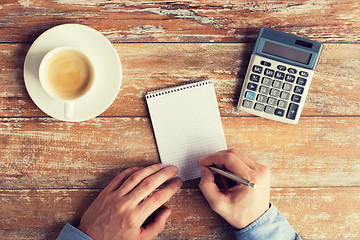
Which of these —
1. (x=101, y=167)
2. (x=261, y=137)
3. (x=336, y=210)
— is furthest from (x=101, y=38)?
(x=336, y=210)

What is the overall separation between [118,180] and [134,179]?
0.05 meters

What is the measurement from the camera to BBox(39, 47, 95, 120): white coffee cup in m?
0.67

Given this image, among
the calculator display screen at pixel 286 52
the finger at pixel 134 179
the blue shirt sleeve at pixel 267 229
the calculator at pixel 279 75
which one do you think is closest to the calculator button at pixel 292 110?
the calculator at pixel 279 75

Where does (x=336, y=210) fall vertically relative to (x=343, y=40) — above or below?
below

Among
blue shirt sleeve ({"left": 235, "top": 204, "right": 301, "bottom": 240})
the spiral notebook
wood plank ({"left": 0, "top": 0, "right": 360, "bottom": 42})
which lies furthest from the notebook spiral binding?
blue shirt sleeve ({"left": 235, "top": 204, "right": 301, "bottom": 240})

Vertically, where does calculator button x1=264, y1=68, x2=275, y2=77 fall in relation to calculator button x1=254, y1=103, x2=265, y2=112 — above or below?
above


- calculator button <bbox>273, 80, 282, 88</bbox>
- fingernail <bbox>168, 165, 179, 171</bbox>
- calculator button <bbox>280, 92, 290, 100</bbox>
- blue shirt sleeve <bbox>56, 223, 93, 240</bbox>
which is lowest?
blue shirt sleeve <bbox>56, 223, 93, 240</bbox>

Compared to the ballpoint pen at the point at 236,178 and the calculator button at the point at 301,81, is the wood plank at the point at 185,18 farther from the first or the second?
the ballpoint pen at the point at 236,178

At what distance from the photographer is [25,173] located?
0.77 metres

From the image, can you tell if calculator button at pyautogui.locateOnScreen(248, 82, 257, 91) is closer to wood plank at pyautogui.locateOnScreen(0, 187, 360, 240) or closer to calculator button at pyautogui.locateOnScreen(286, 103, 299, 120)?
calculator button at pyautogui.locateOnScreen(286, 103, 299, 120)

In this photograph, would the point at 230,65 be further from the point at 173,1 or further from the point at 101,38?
the point at 101,38

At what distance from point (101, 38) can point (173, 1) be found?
192 millimetres

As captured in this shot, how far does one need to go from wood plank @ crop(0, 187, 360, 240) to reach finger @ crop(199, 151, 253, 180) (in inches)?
4.7

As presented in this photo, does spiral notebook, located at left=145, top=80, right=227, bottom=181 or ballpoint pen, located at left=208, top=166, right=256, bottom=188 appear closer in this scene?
ballpoint pen, located at left=208, top=166, right=256, bottom=188
